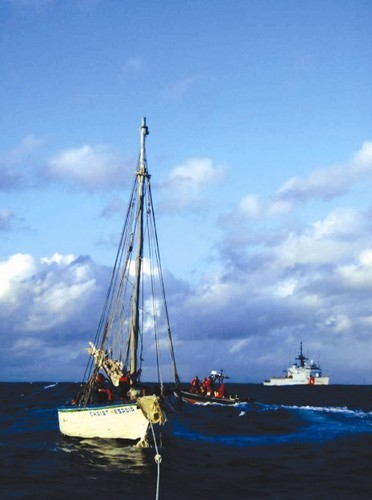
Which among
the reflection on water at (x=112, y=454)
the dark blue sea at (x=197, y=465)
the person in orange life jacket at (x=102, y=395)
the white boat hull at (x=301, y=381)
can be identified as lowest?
the white boat hull at (x=301, y=381)

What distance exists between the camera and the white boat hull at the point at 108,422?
89.8 feet

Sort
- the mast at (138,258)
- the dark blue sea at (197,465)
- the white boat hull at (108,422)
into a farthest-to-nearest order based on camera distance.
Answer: the mast at (138,258), the white boat hull at (108,422), the dark blue sea at (197,465)

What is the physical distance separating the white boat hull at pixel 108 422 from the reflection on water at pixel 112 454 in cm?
44

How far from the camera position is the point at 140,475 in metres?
22.6

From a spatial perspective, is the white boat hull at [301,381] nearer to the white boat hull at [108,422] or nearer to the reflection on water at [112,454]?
the white boat hull at [108,422]

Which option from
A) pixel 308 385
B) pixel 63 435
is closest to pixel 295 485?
pixel 63 435

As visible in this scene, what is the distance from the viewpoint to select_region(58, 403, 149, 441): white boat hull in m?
27.4

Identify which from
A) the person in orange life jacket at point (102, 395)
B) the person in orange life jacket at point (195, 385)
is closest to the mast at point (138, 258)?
the person in orange life jacket at point (102, 395)

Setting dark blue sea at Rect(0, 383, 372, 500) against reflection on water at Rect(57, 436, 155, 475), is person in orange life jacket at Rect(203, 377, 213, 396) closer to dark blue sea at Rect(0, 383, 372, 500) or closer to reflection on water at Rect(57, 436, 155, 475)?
dark blue sea at Rect(0, 383, 372, 500)

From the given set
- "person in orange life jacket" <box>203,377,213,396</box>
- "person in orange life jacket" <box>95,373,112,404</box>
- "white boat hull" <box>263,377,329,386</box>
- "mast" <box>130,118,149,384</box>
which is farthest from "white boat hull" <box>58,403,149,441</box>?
"white boat hull" <box>263,377,329,386</box>

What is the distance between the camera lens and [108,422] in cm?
2855

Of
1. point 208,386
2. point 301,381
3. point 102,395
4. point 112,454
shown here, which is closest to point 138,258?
point 102,395

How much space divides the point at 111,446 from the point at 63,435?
6753 millimetres

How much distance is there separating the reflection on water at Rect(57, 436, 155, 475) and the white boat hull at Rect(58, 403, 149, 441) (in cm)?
44
